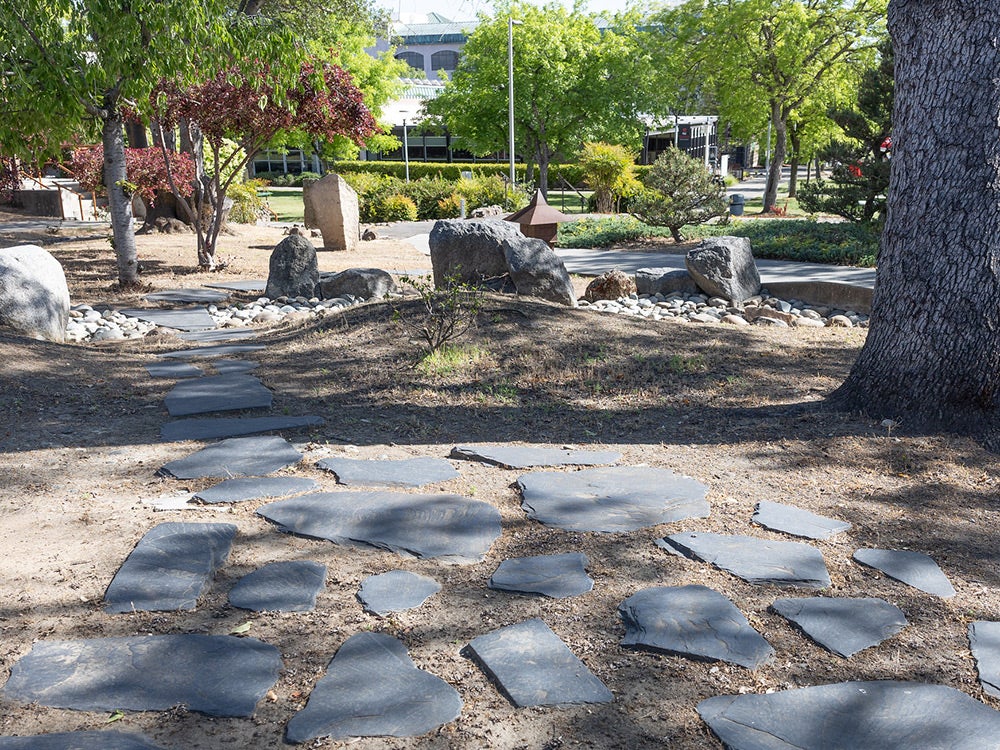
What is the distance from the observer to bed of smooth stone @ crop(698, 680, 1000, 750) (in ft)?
6.69

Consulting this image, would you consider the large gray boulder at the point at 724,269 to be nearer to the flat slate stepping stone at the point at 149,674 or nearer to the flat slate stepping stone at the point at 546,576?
the flat slate stepping stone at the point at 546,576

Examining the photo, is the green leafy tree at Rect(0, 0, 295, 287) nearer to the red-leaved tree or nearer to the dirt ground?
the red-leaved tree

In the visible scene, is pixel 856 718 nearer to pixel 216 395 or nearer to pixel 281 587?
pixel 281 587

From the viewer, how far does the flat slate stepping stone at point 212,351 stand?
6.73 metres

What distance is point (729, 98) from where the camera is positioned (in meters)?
28.5

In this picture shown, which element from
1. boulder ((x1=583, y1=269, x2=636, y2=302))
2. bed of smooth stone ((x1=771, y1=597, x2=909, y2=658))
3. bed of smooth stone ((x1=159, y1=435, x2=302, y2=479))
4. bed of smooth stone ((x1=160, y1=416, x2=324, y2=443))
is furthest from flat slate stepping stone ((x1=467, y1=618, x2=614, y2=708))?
boulder ((x1=583, y1=269, x2=636, y2=302))

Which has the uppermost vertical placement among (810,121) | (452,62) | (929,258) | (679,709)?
(452,62)

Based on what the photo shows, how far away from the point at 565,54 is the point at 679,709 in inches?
1384

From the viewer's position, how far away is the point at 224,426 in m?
4.51

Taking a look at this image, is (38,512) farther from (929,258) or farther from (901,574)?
(929,258)

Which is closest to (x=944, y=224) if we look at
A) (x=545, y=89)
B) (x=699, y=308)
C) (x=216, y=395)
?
(x=216, y=395)

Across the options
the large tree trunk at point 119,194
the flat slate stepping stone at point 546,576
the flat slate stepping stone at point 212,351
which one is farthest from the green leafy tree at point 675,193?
the flat slate stepping stone at point 546,576

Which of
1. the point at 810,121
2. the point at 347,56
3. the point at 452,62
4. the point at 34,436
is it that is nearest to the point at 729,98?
the point at 810,121

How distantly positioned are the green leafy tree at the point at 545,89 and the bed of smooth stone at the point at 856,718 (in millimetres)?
33194
